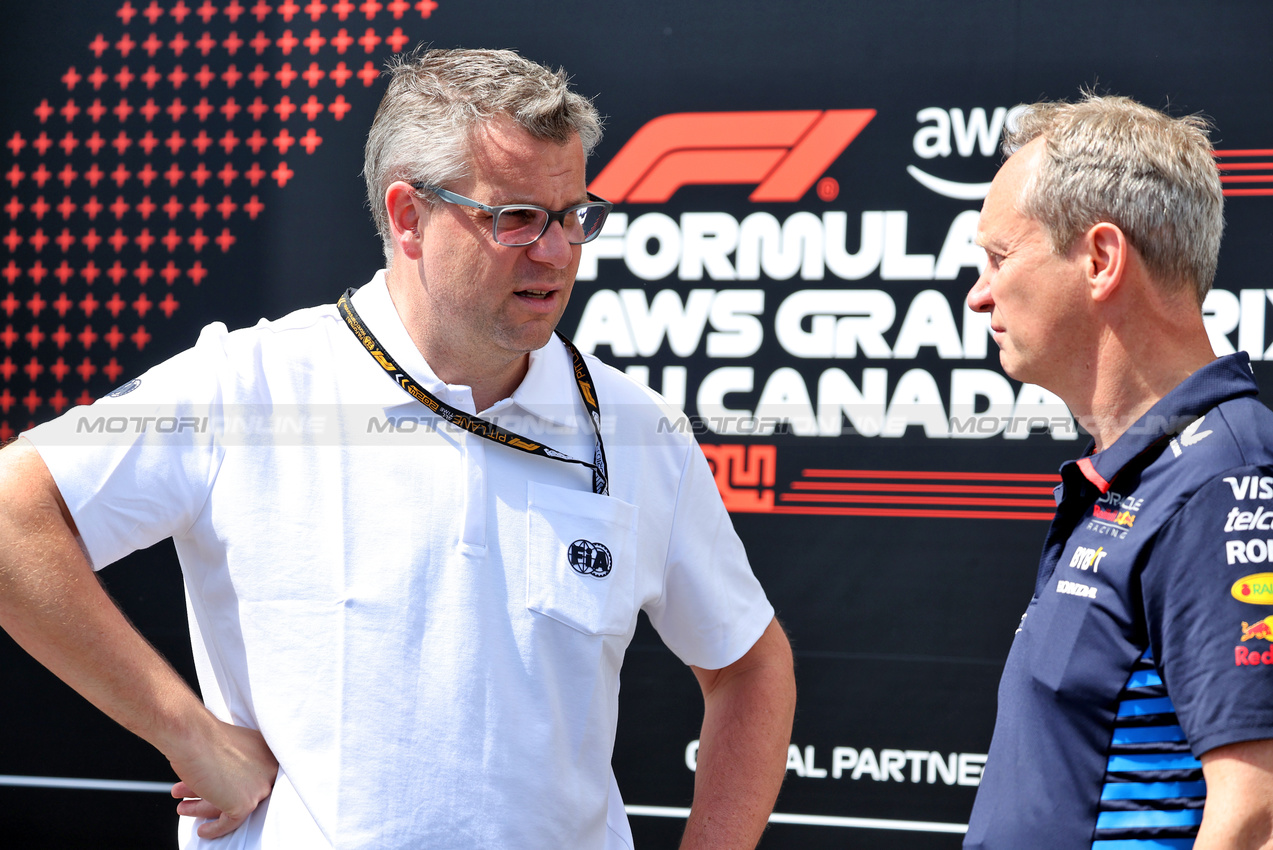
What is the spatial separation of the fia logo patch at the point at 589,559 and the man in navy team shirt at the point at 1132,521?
481mm

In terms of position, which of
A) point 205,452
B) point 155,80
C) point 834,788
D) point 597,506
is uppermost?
point 155,80

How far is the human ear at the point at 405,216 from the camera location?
1318 millimetres

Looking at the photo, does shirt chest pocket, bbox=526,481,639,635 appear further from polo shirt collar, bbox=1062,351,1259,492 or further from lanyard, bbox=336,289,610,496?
polo shirt collar, bbox=1062,351,1259,492

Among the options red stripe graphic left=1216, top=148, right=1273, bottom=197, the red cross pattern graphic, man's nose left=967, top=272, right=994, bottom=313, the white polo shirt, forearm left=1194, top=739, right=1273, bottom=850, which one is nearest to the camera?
forearm left=1194, top=739, right=1273, bottom=850

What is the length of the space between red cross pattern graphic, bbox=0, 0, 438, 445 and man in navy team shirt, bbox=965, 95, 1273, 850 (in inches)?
69.0

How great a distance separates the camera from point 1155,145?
3.57ft

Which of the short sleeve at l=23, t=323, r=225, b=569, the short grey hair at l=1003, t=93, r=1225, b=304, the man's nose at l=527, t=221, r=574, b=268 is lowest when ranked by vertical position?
the short sleeve at l=23, t=323, r=225, b=569

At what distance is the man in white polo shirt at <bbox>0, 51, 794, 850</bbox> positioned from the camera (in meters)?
1.12

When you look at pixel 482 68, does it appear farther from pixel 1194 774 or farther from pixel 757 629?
pixel 1194 774

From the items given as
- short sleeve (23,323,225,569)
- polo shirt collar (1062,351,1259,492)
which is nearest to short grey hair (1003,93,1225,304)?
polo shirt collar (1062,351,1259,492)

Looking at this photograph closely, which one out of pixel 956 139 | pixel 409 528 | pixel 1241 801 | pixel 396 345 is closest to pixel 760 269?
pixel 956 139

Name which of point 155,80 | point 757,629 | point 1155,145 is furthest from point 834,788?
point 155,80

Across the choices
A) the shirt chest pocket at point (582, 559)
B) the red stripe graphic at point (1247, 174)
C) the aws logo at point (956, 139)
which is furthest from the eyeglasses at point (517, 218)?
the red stripe graphic at point (1247, 174)

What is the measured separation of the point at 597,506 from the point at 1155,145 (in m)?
0.75
